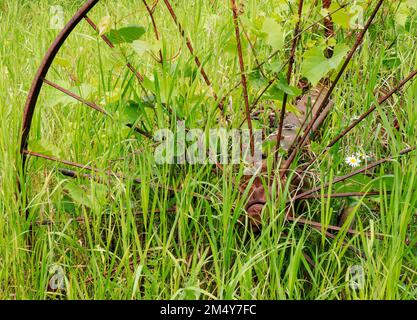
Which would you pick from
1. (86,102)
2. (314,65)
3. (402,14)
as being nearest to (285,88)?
(314,65)

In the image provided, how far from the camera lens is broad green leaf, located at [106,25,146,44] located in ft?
6.15

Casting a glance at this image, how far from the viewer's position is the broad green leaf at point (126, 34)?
1874 millimetres

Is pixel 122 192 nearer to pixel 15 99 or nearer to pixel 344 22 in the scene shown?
pixel 15 99

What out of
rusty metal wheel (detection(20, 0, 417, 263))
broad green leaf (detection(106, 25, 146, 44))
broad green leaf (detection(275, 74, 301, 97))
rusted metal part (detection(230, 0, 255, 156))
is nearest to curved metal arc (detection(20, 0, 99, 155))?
rusty metal wheel (detection(20, 0, 417, 263))

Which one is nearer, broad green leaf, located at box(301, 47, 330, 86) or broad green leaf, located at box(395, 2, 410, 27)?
broad green leaf, located at box(301, 47, 330, 86)

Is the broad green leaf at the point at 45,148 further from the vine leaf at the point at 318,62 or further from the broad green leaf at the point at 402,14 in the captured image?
the broad green leaf at the point at 402,14

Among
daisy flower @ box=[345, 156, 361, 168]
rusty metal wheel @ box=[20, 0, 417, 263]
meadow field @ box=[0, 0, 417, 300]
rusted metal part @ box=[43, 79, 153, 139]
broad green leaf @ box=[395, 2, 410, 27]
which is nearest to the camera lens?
meadow field @ box=[0, 0, 417, 300]

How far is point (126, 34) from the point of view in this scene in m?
1.90

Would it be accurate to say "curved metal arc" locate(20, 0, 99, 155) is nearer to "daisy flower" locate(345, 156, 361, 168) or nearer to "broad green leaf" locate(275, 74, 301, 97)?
"broad green leaf" locate(275, 74, 301, 97)

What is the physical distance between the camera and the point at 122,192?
1911mm

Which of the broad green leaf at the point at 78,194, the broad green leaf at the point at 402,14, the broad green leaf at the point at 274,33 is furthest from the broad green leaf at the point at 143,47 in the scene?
the broad green leaf at the point at 402,14
